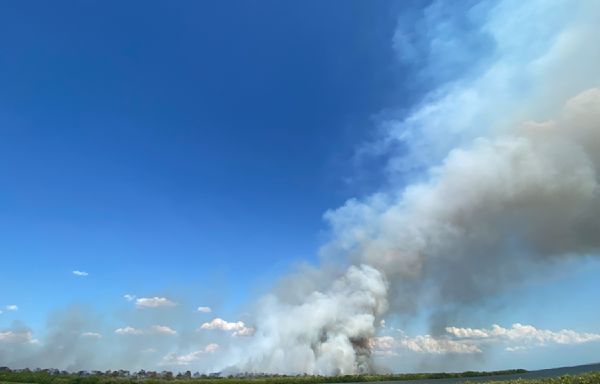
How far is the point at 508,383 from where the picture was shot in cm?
8062

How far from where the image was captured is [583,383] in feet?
259

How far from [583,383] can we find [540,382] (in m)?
6.37

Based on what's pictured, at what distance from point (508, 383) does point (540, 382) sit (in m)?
6.43

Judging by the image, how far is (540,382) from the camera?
270 ft

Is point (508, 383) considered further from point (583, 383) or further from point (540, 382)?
point (583, 383)

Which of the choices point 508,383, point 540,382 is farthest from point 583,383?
point 508,383

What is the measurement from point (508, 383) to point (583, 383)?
37.8ft
